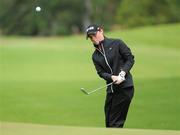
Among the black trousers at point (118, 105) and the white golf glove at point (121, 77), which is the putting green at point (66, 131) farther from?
the black trousers at point (118, 105)

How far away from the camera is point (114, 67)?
8.72m

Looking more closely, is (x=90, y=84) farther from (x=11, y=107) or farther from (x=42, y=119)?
(x=42, y=119)

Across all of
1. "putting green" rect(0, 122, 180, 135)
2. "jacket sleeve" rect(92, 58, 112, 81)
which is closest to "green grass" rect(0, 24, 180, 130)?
"jacket sleeve" rect(92, 58, 112, 81)

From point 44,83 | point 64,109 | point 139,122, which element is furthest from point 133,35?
point 139,122

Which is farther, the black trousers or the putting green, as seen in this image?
the black trousers

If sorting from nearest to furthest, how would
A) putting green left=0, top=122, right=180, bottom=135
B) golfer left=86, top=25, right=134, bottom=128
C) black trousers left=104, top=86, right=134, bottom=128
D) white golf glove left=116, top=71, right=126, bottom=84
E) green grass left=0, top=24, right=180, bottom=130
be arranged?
putting green left=0, top=122, right=180, bottom=135 < white golf glove left=116, top=71, right=126, bottom=84 < golfer left=86, top=25, right=134, bottom=128 < black trousers left=104, top=86, right=134, bottom=128 < green grass left=0, top=24, right=180, bottom=130

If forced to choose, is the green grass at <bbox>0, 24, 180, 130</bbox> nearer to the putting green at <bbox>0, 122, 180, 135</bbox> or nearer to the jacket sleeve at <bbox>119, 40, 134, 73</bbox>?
the jacket sleeve at <bbox>119, 40, 134, 73</bbox>

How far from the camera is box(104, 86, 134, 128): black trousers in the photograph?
8867 mm

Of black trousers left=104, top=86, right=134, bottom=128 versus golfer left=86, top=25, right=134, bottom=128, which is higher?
golfer left=86, top=25, right=134, bottom=128

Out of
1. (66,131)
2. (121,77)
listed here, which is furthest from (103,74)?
(66,131)

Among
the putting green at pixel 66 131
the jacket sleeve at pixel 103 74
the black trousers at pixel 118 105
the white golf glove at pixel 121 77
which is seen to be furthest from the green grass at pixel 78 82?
the putting green at pixel 66 131

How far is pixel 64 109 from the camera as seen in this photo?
1584 cm

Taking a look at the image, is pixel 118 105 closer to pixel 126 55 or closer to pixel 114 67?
pixel 114 67

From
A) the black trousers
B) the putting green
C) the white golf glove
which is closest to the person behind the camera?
the putting green
